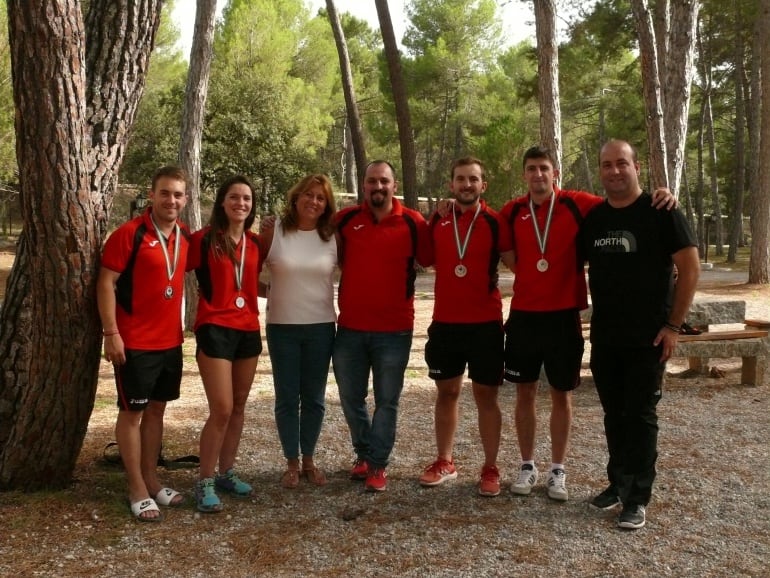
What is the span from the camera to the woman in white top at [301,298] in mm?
4367

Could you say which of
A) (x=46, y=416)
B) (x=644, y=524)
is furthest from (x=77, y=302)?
(x=644, y=524)

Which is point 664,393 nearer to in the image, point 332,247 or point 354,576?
point 332,247

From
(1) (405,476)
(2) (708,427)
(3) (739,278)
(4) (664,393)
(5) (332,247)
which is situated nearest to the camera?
(5) (332,247)

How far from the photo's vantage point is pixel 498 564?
3.50 meters

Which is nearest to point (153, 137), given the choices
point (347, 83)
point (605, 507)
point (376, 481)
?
point (347, 83)

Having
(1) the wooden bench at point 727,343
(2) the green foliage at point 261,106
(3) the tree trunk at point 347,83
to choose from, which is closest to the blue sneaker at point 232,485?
(1) the wooden bench at point 727,343

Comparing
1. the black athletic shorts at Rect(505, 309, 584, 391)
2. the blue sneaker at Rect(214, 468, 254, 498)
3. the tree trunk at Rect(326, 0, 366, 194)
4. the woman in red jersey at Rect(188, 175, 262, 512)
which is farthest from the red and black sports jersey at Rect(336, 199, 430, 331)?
the tree trunk at Rect(326, 0, 366, 194)

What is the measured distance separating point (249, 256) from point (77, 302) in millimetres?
929

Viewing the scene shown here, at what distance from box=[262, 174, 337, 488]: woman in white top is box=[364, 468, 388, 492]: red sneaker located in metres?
0.46

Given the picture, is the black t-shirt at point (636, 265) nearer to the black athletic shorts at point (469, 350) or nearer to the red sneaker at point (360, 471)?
the black athletic shorts at point (469, 350)

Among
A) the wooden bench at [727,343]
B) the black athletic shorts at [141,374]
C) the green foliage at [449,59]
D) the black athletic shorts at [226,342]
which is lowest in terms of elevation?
the wooden bench at [727,343]

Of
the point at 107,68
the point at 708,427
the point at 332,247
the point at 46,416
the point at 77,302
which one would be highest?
the point at 107,68

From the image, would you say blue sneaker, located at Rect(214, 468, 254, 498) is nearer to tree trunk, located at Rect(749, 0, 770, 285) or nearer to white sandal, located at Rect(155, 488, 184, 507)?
white sandal, located at Rect(155, 488, 184, 507)

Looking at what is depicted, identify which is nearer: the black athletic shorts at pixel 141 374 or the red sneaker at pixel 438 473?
the black athletic shorts at pixel 141 374
